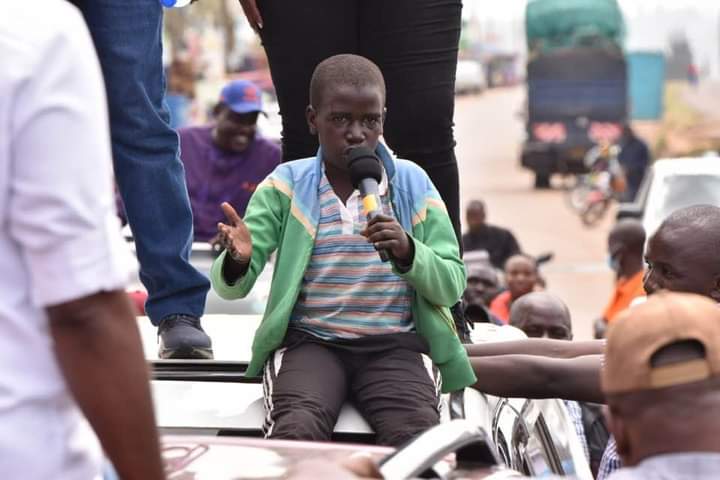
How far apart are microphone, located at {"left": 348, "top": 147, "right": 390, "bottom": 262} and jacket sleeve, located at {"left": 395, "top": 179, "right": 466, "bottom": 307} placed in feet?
0.32

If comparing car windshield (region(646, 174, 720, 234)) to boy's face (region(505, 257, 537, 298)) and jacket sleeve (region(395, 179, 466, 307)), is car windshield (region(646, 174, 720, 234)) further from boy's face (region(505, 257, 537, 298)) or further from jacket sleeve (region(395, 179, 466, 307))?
jacket sleeve (region(395, 179, 466, 307))

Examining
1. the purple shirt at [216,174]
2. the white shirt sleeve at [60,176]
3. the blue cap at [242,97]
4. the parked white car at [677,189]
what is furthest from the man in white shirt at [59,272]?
the parked white car at [677,189]

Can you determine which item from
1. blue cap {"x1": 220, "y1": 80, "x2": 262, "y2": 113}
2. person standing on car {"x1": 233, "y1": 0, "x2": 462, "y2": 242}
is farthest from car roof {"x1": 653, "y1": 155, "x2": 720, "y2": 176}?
person standing on car {"x1": 233, "y1": 0, "x2": 462, "y2": 242}

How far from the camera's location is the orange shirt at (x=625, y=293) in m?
10.5

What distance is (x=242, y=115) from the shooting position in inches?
363

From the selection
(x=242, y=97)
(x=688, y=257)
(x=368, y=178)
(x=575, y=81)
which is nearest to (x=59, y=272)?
(x=368, y=178)

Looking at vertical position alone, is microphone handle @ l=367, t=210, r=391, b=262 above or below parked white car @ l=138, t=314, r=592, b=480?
above

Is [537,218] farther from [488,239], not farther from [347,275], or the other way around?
[347,275]

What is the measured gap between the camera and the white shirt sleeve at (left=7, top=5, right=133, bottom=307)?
2.14m

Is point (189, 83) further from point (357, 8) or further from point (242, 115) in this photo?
point (357, 8)

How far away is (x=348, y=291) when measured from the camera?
419 centimetres

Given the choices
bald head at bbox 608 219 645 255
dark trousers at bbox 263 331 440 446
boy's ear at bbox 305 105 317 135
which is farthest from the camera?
bald head at bbox 608 219 645 255

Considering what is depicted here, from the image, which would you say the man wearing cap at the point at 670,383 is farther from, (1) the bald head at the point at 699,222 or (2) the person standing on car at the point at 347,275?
(1) the bald head at the point at 699,222

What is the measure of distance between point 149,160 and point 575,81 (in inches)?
1054
